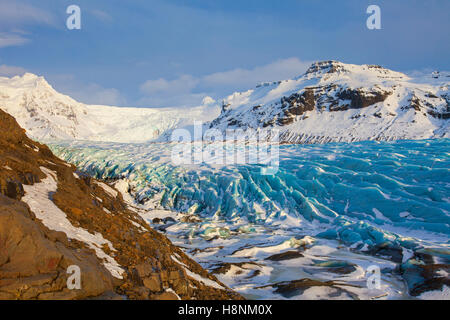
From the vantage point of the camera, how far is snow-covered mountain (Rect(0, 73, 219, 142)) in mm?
132125

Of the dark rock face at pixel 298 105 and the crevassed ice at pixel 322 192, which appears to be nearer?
the crevassed ice at pixel 322 192

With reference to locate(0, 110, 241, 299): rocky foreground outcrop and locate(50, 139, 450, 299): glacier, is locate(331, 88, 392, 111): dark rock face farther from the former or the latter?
locate(0, 110, 241, 299): rocky foreground outcrop

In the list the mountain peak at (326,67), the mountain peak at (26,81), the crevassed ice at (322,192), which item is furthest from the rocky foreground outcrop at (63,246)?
the mountain peak at (26,81)

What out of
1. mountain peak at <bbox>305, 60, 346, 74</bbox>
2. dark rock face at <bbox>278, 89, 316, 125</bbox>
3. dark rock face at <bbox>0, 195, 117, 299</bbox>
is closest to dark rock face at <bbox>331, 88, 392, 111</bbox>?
dark rock face at <bbox>278, 89, 316, 125</bbox>

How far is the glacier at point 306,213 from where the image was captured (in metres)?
10.2

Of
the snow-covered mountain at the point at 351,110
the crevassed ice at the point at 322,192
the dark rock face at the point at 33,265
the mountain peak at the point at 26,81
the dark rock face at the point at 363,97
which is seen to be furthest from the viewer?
the mountain peak at the point at 26,81

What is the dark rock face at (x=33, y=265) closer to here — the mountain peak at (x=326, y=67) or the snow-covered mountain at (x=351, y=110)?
the snow-covered mountain at (x=351, y=110)

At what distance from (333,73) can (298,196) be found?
116 m

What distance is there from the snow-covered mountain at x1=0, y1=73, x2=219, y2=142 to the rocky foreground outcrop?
129446 millimetres

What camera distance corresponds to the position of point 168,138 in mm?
137625

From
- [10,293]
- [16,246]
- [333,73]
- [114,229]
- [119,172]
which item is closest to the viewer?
[10,293]

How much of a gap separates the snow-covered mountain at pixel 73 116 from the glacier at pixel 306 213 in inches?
4455
